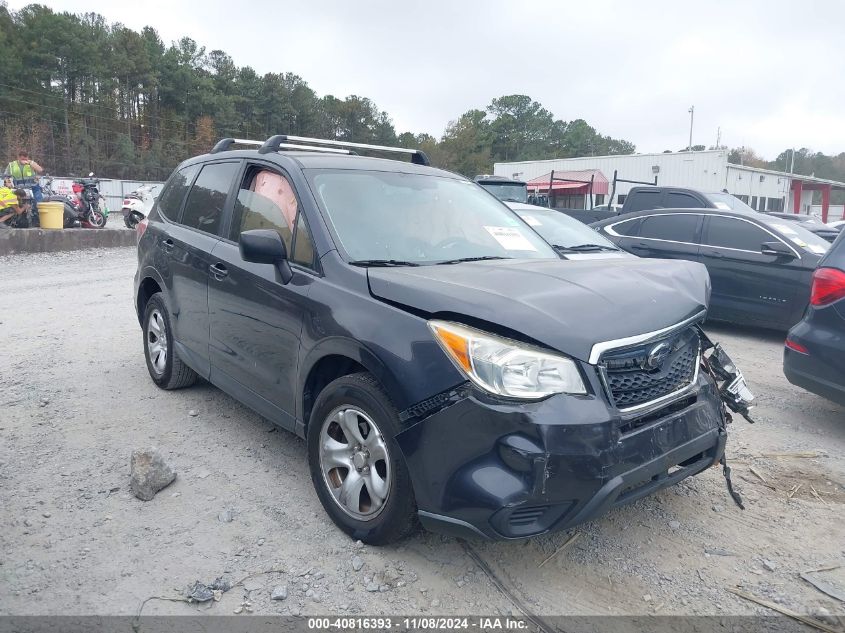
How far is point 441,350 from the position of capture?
2.64 meters

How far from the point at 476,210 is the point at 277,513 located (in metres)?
2.11

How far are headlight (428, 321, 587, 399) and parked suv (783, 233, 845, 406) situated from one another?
110 inches

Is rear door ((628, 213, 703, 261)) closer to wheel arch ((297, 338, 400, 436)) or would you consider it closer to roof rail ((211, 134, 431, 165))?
roof rail ((211, 134, 431, 165))

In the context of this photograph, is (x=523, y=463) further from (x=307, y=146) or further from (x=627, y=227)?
(x=627, y=227)

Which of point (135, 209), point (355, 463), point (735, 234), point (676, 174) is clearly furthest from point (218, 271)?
point (676, 174)

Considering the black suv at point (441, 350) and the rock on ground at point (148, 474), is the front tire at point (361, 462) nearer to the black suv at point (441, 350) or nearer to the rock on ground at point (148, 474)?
the black suv at point (441, 350)

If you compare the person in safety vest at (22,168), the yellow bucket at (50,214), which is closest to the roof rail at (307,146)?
the yellow bucket at (50,214)

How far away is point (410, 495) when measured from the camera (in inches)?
109

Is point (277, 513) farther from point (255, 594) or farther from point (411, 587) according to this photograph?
point (411, 587)

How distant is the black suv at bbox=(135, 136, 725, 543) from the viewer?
2.53 metres

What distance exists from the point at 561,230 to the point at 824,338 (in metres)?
3.45

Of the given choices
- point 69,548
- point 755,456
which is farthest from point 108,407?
point 755,456

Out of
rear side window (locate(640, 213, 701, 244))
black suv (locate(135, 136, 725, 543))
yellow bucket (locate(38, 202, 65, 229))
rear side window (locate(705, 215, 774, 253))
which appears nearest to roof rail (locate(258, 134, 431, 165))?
black suv (locate(135, 136, 725, 543))

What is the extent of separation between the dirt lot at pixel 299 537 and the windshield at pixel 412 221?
55.3 inches
